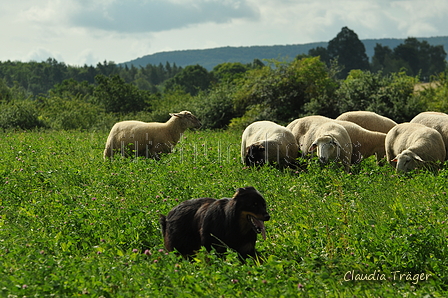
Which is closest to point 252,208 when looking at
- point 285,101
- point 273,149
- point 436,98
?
point 273,149

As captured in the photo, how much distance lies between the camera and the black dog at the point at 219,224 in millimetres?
4949

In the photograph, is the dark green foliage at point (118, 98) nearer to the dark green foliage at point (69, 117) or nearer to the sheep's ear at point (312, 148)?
the dark green foliage at point (69, 117)

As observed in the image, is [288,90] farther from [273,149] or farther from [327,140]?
[327,140]

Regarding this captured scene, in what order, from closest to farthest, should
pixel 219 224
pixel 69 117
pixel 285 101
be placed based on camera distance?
pixel 219 224 → pixel 285 101 → pixel 69 117

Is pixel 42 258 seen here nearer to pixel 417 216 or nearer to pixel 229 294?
pixel 229 294

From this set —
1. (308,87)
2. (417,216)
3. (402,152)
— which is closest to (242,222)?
(417,216)

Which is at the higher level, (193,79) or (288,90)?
(288,90)

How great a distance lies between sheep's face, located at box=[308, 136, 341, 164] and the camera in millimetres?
10580

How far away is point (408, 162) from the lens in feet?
33.5

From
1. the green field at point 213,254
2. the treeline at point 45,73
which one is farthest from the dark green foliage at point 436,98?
the treeline at point 45,73

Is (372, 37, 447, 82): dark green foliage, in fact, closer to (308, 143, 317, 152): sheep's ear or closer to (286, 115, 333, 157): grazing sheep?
(286, 115, 333, 157): grazing sheep

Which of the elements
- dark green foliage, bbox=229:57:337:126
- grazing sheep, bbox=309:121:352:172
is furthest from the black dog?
dark green foliage, bbox=229:57:337:126

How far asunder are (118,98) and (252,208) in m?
36.7

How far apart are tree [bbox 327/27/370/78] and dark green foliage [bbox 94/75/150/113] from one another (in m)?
86.1
